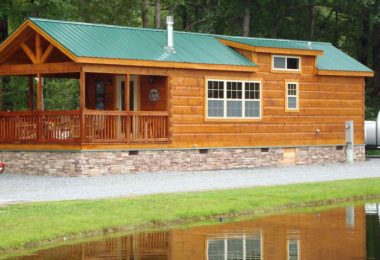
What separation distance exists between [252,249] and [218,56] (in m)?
19.1

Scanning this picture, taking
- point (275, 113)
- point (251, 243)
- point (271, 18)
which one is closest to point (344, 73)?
point (275, 113)

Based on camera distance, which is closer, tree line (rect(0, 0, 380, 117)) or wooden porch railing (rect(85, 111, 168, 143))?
wooden porch railing (rect(85, 111, 168, 143))

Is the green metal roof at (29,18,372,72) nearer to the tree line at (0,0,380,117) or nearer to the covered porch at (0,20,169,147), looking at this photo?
the covered porch at (0,20,169,147)

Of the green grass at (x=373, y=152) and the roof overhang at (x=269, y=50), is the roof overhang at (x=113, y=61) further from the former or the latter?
the green grass at (x=373, y=152)

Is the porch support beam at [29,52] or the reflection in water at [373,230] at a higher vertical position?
the porch support beam at [29,52]

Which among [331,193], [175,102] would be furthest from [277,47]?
[331,193]

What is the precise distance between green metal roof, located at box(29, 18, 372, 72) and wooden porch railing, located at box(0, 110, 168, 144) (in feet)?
6.29

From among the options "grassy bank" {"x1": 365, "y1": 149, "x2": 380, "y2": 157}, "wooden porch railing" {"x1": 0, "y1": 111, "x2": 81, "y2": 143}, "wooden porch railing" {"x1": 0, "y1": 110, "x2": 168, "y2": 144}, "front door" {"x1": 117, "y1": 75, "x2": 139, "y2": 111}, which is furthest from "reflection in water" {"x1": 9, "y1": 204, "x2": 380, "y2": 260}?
"grassy bank" {"x1": 365, "y1": 149, "x2": 380, "y2": 157}

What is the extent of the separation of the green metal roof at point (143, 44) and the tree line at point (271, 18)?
Result: 35.4 feet

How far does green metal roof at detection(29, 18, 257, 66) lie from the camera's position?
28.1 meters

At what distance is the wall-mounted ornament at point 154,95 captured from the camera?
30875 millimetres

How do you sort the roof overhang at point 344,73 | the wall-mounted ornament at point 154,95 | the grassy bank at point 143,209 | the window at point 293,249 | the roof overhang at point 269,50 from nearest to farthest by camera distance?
the window at point 293,249, the grassy bank at point 143,209, the wall-mounted ornament at point 154,95, the roof overhang at point 269,50, the roof overhang at point 344,73

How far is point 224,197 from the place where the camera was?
2028 cm

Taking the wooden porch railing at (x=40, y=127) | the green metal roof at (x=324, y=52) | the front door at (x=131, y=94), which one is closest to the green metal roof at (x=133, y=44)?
the green metal roof at (x=324, y=52)
